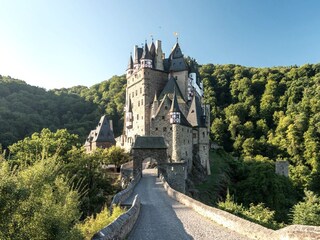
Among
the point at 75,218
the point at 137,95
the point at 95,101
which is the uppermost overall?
the point at 95,101

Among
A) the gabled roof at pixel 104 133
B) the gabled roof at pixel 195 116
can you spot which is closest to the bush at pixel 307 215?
the gabled roof at pixel 195 116

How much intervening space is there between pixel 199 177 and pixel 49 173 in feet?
126

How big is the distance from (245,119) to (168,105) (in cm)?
4588

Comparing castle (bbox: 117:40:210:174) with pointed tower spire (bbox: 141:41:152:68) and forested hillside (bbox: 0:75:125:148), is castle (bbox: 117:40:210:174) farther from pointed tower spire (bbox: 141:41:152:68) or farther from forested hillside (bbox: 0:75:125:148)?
forested hillside (bbox: 0:75:125:148)

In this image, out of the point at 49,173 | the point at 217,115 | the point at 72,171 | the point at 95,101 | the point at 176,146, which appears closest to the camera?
the point at 49,173

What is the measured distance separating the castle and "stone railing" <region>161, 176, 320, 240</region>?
1030 inches

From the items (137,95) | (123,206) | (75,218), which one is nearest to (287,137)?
(137,95)

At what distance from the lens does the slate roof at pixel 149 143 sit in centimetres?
3756

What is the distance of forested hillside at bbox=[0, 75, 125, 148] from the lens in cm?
7238

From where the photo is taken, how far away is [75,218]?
9.87 meters

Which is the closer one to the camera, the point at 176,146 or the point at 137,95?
the point at 176,146

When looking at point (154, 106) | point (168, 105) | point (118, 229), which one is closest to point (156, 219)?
point (118, 229)

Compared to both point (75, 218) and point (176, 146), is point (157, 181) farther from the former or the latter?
point (75, 218)

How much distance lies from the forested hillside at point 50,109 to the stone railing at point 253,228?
5468 cm
